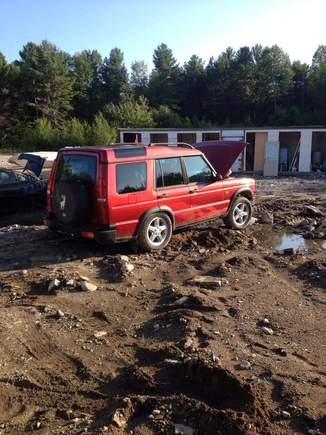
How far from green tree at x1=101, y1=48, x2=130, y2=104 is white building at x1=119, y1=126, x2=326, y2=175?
149ft

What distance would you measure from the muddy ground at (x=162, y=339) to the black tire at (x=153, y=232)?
0.20 meters

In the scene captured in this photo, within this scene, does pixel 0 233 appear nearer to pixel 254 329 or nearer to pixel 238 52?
pixel 254 329

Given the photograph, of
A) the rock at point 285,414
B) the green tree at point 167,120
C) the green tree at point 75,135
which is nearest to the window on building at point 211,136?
the green tree at point 75,135

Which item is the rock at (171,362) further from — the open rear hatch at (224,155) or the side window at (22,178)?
the side window at (22,178)

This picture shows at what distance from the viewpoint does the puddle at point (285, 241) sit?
945cm

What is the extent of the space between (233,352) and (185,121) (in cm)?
6083

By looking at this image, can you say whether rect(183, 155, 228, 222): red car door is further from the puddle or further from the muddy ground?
the puddle

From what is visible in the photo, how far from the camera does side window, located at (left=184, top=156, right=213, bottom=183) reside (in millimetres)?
9062

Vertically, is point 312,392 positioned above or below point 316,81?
below

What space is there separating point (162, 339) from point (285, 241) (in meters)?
5.71

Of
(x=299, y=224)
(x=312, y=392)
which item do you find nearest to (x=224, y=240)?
(x=299, y=224)

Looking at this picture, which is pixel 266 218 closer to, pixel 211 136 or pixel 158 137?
pixel 211 136

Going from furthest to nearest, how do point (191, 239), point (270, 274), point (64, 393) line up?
point (191, 239), point (270, 274), point (64, 393)

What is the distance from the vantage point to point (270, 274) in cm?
726
